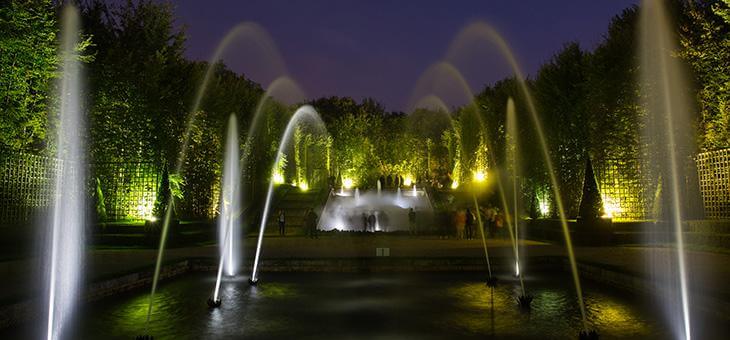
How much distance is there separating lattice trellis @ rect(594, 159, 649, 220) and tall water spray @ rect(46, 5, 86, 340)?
25704 millimetres

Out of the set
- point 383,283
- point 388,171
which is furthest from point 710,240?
point 388,171

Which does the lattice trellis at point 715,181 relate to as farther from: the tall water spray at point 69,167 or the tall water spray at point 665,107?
the tall water spray at point 69,167

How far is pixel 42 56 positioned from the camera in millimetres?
21688

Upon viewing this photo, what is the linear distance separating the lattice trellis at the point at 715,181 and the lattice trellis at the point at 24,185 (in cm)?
2649

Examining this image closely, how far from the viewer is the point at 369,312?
984 centimetres

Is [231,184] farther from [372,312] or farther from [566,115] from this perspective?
[372,312]

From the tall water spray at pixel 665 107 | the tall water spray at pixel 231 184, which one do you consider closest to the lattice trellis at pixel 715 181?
the tall water spray at pixel 665 107

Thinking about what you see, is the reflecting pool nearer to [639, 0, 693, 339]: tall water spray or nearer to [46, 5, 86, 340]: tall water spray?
[46, 5, 86, 340]: tall water spray

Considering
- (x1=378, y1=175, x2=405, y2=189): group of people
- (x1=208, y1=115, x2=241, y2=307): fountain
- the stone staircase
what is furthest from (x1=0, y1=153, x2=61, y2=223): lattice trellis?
(x1=378, y1=175, x2=405, y2=189): group of people

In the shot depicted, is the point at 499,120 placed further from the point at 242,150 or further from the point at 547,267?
the point at 547,267

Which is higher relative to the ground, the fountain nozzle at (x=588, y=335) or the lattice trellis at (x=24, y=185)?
the lattice trellis at (x=24, y=185)

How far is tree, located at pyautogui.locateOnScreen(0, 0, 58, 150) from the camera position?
20516mm

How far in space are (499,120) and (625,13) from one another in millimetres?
16217

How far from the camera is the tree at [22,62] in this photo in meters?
20.5
